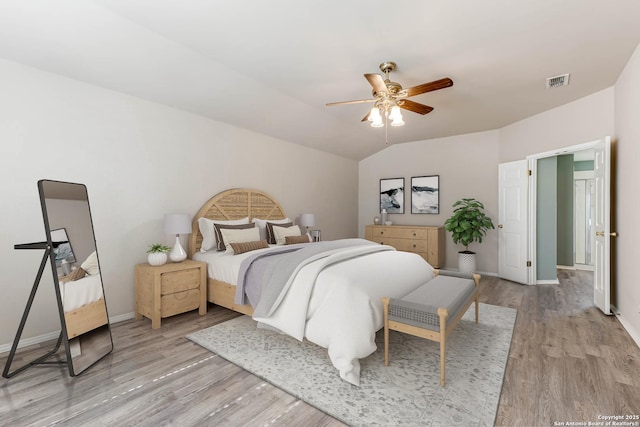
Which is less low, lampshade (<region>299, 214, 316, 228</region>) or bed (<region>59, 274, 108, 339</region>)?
lampshade (<region>299, 214, 316, 228</region>)

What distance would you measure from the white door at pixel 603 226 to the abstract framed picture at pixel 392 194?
324 centimetres

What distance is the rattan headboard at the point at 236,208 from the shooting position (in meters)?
3.95

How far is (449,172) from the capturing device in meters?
5.94

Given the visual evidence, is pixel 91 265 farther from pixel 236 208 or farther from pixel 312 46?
pixel 312 46

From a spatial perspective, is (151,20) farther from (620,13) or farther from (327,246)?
(620,13)

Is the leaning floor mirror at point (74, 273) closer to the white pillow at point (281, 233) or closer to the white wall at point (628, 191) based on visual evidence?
the white pillow at point (281, 233)

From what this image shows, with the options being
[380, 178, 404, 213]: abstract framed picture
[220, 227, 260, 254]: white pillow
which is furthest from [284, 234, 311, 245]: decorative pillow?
[380, 178, 404, 213]: abstract framed picture

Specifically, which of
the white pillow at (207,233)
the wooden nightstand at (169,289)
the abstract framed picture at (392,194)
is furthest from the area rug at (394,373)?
the abstract framed picture at (392,194)

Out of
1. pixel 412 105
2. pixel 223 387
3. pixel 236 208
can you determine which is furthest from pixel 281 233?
pixel 223 387

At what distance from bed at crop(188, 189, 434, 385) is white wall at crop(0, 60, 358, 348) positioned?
0.90 metres

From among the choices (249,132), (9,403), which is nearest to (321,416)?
(9,403)

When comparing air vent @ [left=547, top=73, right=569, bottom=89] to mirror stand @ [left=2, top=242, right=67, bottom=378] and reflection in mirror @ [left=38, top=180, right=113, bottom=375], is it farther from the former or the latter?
mirror stand @ [left=2, top=242, right=67, bottom=378]

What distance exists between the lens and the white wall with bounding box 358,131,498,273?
5.52 metres

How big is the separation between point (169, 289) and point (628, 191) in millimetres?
4825
